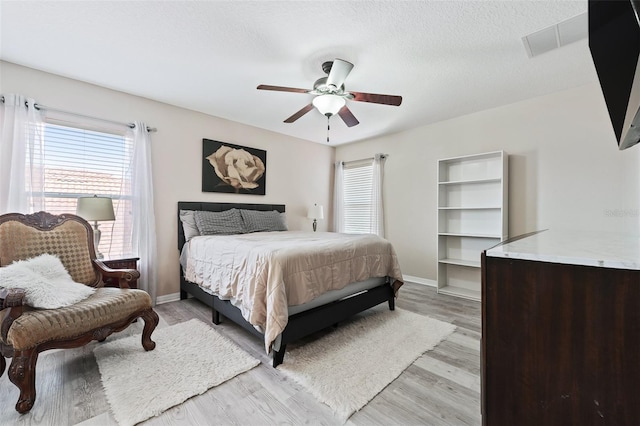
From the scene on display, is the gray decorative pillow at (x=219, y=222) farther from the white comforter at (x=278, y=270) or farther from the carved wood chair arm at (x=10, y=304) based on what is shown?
the carved wood chair arm at (x=10, y=304)

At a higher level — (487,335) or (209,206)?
(209,206)

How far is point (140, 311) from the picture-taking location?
212cm

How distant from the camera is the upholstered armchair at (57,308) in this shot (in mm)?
1569

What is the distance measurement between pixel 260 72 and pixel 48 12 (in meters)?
1.56

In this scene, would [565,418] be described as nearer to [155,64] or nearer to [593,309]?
[593,309]

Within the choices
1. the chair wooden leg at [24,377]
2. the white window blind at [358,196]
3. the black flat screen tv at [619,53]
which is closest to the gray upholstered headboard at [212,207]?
the white window blind at [358,196]

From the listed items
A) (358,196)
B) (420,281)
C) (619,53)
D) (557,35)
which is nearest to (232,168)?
(358,196)

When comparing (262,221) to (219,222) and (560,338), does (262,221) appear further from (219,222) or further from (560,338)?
(560,338)

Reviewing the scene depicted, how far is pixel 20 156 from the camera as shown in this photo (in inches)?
100

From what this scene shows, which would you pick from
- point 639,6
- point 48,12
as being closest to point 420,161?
point 639,6

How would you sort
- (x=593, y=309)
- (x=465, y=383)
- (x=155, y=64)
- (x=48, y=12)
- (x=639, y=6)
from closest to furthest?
(x=639, y=6), (x=593, y=309), (x=465, y=383), (x=48, y=12), (x=155, y=64)

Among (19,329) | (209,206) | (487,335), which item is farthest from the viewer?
(209,206)

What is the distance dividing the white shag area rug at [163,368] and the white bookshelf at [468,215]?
120 inches

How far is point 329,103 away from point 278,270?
1596 millimetres
